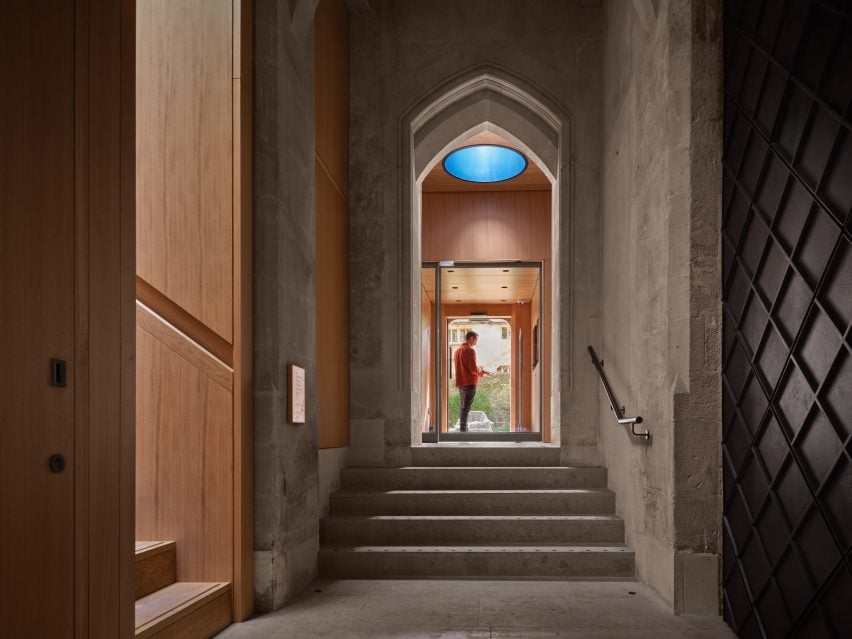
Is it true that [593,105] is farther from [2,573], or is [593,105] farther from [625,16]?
[2,573]

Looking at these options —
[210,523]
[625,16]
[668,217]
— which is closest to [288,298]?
[210,523]

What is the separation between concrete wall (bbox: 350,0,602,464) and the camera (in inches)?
259

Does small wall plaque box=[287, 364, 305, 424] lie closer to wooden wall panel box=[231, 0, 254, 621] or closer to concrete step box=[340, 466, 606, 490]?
wooden wall panel box=[231, 0, 254, 621]

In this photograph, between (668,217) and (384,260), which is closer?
(668,217)

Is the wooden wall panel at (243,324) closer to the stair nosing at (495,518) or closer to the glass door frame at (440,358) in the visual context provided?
the stair nosing at (495,518)

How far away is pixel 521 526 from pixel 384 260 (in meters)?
2.61

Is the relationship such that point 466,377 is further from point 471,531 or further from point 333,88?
point 471,531

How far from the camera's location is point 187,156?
400cm

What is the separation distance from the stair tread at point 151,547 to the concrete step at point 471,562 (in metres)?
1.48

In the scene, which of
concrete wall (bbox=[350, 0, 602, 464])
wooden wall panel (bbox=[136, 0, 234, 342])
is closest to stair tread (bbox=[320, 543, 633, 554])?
concrete wall (bbox=[350, 0, 602, 464])

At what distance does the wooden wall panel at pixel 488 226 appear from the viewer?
1130cm

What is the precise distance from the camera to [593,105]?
6.75 meters

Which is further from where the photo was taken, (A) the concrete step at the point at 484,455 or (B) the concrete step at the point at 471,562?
(A) the concrete step at the point at 484,455

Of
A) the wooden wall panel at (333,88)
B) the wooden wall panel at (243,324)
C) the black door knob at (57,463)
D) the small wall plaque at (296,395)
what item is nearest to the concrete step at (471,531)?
the small wall plaque at (296,395)
